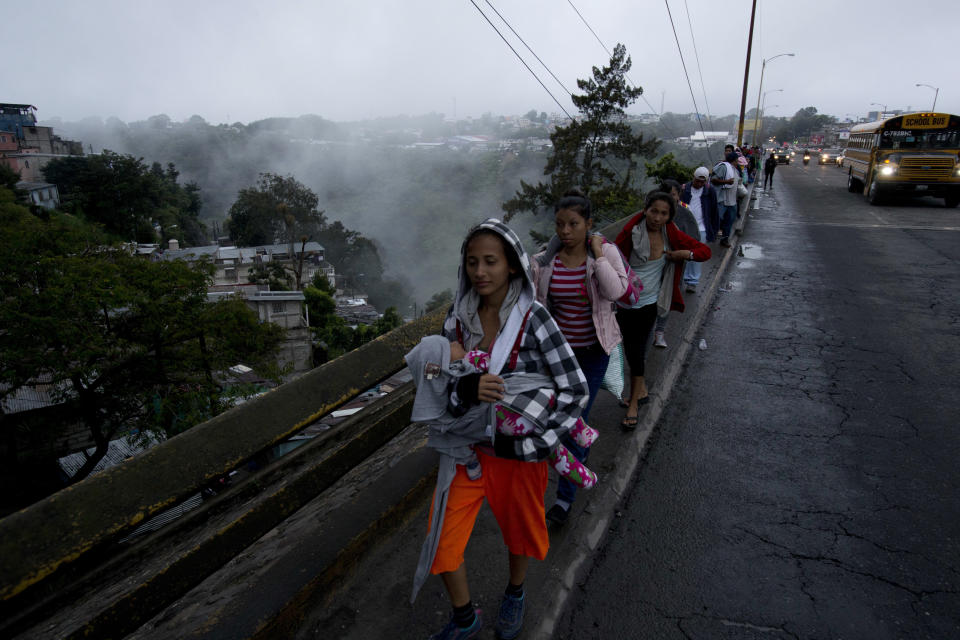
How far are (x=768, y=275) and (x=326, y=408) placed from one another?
30.0ft

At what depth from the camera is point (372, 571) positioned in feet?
8.75

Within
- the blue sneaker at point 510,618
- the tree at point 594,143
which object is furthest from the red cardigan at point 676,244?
the tree at point 594,143

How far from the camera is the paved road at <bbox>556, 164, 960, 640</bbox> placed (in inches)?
100

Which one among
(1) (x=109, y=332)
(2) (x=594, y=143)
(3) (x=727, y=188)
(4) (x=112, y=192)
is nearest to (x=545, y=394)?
(3) (x=727, y=188)

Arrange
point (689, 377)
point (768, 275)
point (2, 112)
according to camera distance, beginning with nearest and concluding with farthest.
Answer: point (689, 377)
point (768, 275)
point (2, 112)

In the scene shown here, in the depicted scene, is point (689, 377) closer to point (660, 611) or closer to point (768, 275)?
point (660, 611)

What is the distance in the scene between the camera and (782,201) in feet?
66.3

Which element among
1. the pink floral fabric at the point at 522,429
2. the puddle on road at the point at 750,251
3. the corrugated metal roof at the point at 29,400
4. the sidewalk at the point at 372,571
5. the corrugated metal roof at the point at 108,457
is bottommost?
the corrugated metal roof at the point at 108,457

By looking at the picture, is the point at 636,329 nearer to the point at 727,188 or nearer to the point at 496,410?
the point at 496,410

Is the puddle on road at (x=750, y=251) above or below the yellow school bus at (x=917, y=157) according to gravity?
below

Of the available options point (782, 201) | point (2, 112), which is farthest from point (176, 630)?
point (2, 112)

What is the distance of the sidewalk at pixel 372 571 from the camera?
7.52 ft

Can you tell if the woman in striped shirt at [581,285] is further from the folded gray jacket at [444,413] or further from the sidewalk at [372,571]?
the folded gray jacket at [444,413]

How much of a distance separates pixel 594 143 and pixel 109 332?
1124 inches
